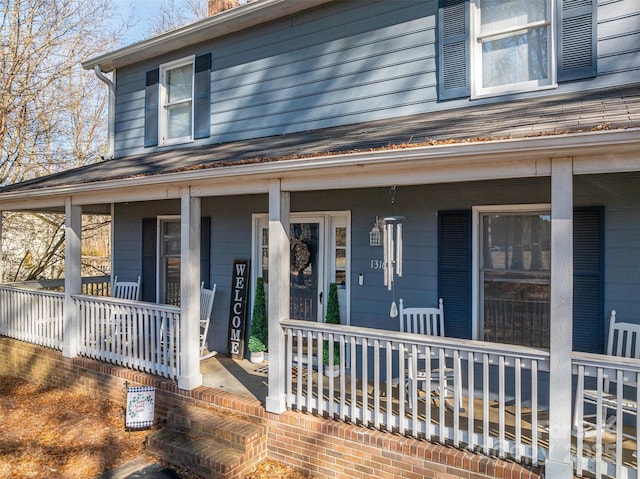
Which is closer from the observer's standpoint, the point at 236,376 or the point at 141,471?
the point at 141,471

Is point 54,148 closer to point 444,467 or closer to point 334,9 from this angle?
point 334,9

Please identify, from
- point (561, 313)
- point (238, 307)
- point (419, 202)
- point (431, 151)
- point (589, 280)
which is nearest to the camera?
point (561, 313)

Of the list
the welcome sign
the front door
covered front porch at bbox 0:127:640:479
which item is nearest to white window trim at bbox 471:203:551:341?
covered front porch at bbox 0:127:640:479

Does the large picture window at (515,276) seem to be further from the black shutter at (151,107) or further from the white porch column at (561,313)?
the black shutter at (151,107)

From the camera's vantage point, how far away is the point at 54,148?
515 inches

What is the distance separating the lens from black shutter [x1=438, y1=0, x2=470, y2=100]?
4750 mm

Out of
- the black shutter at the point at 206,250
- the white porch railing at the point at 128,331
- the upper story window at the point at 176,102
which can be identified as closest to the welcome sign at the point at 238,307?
the black shutter at the point at 206,250

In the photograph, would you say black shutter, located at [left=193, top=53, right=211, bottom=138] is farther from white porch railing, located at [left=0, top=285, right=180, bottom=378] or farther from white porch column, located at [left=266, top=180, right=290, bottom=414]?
white porch column, located at [left=266, top=180, right=290, bottom=414]

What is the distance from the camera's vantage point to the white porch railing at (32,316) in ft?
20.4

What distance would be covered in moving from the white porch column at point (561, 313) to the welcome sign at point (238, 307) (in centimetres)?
416

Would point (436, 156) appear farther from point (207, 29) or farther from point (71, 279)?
point (71, 279)

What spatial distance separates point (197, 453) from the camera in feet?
12.9

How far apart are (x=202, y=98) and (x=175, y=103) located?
57cm

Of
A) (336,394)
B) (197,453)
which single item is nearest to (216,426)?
(197,453)
